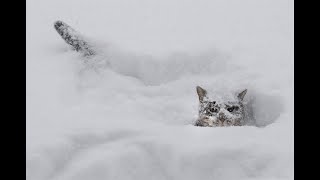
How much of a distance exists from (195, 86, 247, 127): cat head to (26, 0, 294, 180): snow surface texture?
0.14 m

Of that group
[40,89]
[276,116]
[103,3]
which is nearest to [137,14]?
[103,3]

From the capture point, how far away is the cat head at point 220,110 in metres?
4.34

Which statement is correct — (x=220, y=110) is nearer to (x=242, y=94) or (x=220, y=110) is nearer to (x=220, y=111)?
(x=220, y=111)

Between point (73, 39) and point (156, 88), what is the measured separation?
145 centimetres

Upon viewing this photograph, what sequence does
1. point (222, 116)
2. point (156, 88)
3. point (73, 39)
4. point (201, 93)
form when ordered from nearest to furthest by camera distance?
point (222, 116) → point (201, 93) → point (156, 88) → point (73, 39)

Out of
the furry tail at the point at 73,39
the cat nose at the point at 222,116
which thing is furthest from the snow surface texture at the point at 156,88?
the cat nose at the point at 222,116

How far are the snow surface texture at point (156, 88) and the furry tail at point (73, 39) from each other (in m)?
0.10

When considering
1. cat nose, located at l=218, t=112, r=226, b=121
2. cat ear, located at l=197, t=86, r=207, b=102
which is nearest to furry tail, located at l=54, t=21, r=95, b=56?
cat ear, located at l=197, t=86, r=207, b=102

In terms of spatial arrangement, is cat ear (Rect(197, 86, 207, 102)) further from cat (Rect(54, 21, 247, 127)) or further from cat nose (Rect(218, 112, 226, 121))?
cat nose (Rect(218, 112, 226, 121))

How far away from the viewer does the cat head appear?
4.34 metres

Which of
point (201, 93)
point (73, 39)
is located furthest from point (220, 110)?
point (73, 39)

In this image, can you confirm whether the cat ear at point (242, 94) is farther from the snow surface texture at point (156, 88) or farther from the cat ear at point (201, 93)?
the cat ear at point (201, 93)

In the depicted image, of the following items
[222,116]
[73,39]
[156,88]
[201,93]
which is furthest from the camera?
[73,39]

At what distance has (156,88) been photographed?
190 inches
